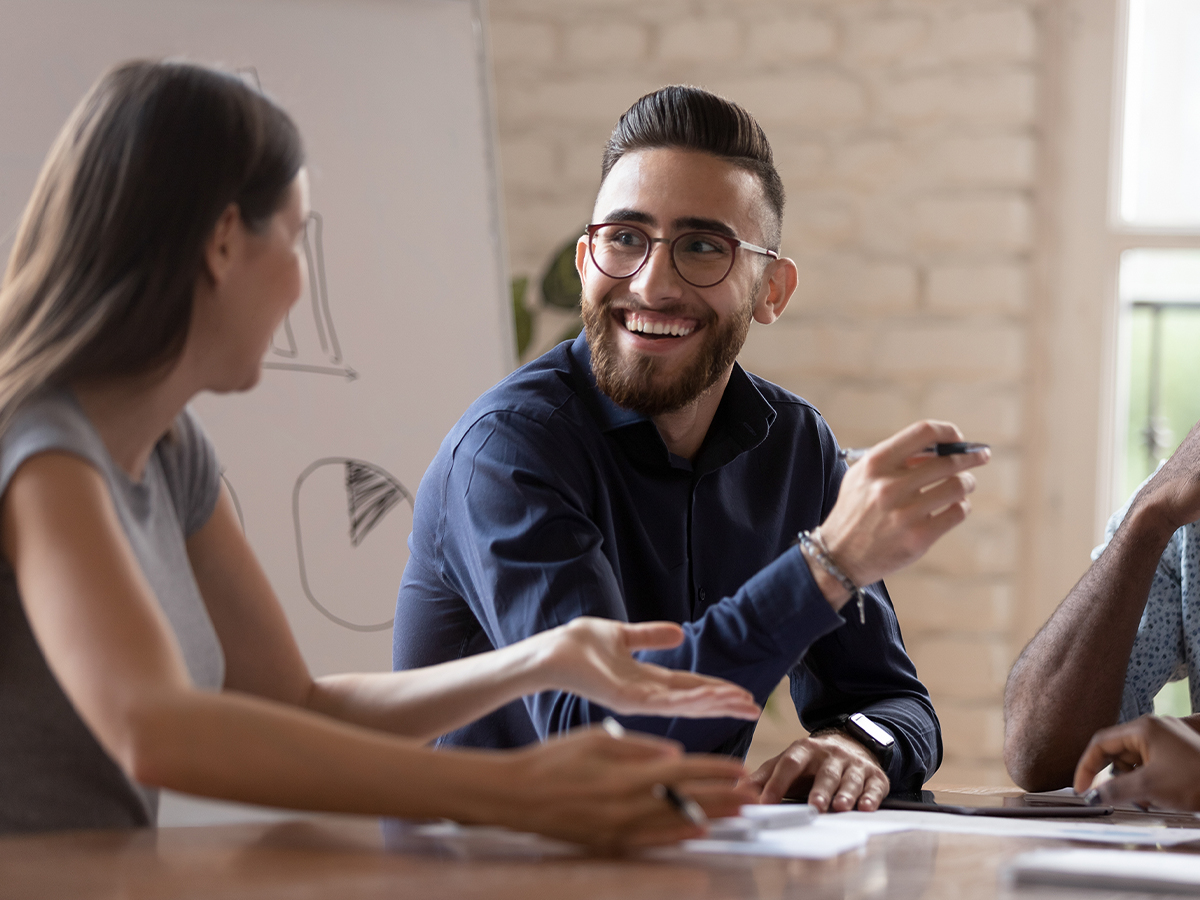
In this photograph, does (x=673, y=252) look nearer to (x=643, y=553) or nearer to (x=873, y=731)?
(x=643, y=553)

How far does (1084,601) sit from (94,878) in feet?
3.83

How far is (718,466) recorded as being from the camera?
1451 mm

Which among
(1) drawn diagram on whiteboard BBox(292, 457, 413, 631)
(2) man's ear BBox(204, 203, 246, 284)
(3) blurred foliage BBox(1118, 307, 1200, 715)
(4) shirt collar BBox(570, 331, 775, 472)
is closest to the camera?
(2) man's ear BBox(204, 203, 246, 284)

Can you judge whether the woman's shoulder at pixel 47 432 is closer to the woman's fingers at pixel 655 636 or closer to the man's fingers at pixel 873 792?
the woman's fingers at pixel 655 636

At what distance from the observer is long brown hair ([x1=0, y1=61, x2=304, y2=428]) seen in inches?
33.3

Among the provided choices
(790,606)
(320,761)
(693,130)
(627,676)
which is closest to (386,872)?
(320,761)

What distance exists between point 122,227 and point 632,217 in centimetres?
73

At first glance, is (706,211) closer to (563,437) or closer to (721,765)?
(563,437)

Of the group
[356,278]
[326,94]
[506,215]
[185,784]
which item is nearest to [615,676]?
[185,784]

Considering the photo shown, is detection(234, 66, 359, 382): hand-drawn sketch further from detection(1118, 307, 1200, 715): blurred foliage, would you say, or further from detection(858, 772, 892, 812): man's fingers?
detection(1118, 307, 1200, 715): blurred foliage

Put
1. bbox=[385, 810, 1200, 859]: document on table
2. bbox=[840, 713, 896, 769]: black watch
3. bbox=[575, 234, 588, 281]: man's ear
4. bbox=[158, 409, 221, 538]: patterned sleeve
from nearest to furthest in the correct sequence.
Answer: bbox=[385, 810, 1200, 859]: document on table
bbox=[158, 409, 221, 538]: patterned sleeve
bbox=[840, 713, 896, 769]: black watch
bbox=[575, 234, 588, 281]: man's ear

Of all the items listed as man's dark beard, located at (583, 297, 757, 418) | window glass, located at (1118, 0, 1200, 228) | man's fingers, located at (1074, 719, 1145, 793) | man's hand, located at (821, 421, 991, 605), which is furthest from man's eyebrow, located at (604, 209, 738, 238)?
window glass, located at (1118, 0, 1200, 228)

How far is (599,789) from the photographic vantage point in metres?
0.69

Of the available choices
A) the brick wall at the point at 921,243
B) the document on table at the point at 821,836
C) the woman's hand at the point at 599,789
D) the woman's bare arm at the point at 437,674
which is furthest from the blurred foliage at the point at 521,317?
the woman's hand at the point at 599,789
